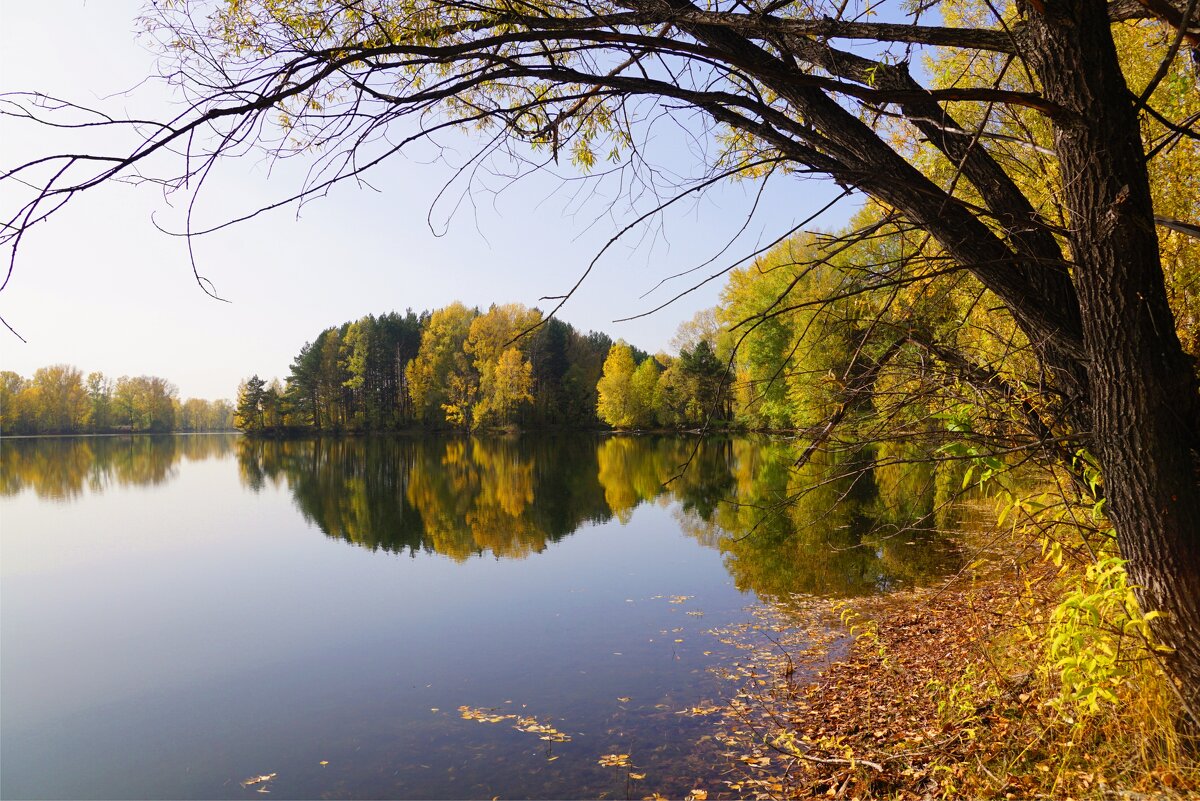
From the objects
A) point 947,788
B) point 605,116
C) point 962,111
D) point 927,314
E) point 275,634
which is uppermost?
point 962,111

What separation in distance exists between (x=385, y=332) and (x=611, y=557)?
61.8 m

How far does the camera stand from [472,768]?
556 cm

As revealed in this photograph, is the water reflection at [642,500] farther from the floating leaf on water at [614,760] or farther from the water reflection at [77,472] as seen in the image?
the floating leaf on water at [614,760]

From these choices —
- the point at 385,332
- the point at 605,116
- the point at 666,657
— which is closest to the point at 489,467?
the point at 666,657

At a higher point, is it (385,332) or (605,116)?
(385,332)

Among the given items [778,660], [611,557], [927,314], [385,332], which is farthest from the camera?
[385,332]

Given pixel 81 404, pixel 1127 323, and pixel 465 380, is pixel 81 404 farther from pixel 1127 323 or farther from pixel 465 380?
pixel 1127 323

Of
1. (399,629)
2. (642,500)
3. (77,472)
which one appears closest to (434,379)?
(77,472)

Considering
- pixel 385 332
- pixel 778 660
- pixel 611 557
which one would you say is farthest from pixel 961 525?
pixel 385 332

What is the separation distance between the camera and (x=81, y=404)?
3359 inches

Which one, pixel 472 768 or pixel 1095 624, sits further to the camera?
pixel 472 768

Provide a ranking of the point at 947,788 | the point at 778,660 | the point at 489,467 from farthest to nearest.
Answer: the point at 489,467
the point at 778,660
the point at 947,788

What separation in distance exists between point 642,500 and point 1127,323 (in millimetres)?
18109

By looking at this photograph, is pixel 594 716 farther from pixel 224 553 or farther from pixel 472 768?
pixel 224 553
